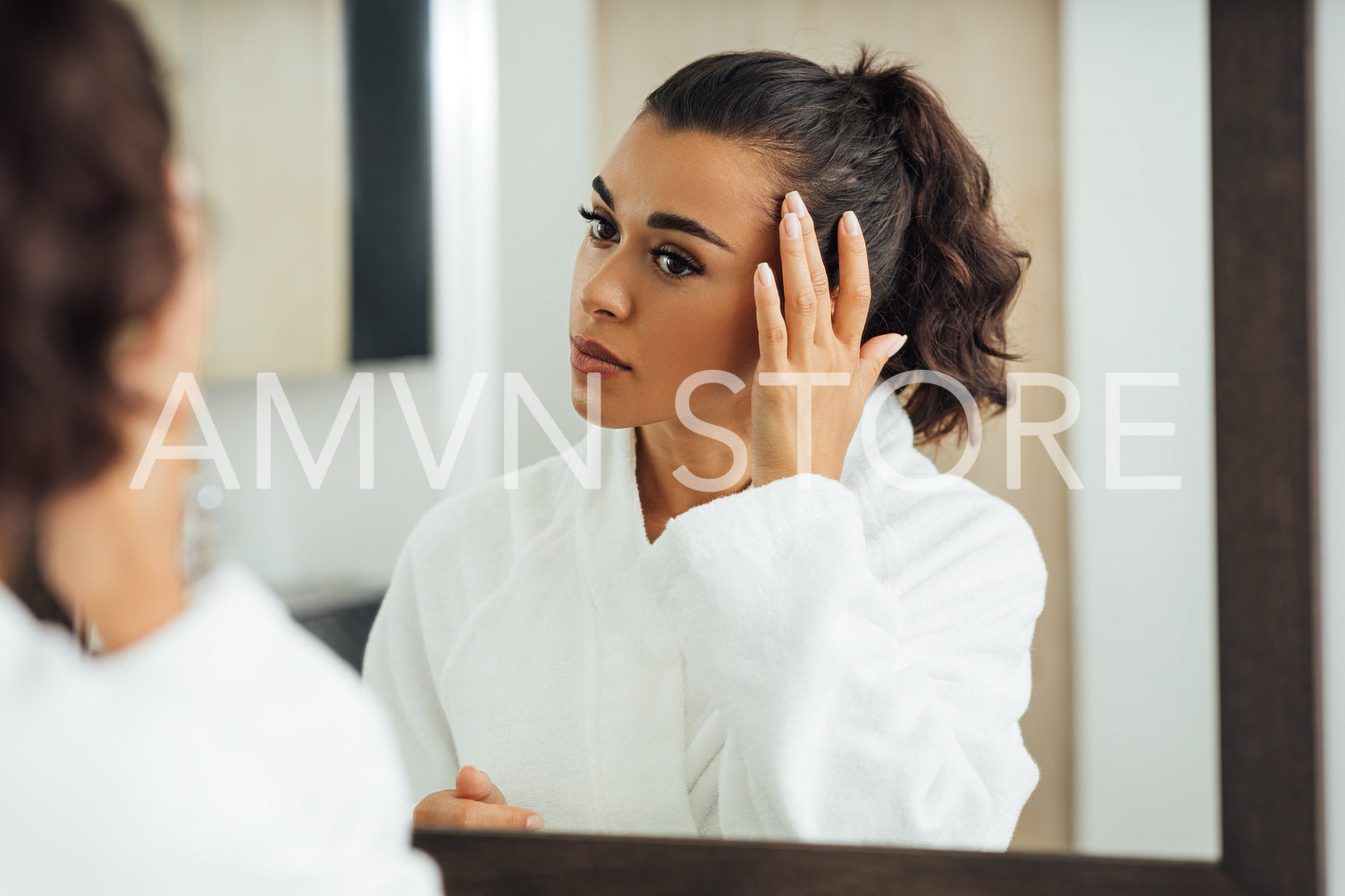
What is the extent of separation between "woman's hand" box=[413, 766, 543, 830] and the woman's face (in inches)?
8.6

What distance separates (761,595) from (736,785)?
0.10 m

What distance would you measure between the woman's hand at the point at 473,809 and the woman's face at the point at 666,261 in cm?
22

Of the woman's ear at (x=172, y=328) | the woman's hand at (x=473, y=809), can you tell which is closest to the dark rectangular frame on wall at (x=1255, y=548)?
the woman's hand at (x=473, y=809)

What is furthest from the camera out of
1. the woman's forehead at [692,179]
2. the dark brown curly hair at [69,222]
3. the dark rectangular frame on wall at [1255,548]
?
the woman's forehead at [692,179]

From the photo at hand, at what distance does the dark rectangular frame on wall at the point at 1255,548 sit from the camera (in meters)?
0.43

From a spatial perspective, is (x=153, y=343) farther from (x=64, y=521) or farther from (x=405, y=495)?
(x=405, y=495)

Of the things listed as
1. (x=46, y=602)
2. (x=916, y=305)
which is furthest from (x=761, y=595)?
(x=46, y=602)

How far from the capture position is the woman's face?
54 cm

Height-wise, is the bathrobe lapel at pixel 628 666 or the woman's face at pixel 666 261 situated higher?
the woman's face at pixel 666 261

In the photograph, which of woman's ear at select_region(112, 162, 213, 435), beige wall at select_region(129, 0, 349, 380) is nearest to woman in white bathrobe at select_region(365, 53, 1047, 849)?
beige wall at select_region(129, 0, 349, 380)

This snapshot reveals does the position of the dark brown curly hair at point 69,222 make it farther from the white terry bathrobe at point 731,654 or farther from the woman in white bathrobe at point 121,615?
the white terry bathrobe at point 731,654

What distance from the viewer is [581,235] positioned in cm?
54

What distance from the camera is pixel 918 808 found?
0.47 meters

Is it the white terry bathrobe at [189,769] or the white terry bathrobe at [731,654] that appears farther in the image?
the white terry bathrobe at [731,654]
